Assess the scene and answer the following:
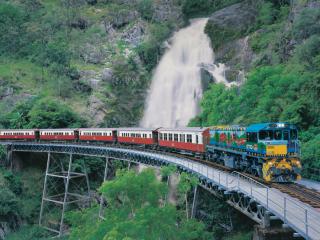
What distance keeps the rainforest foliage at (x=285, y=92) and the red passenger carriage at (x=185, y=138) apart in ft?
25.4

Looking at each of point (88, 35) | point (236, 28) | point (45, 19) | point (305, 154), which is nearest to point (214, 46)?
point (236, 28)

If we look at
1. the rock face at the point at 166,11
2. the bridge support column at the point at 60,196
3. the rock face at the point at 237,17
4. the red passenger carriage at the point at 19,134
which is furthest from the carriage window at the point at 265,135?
the rock face at the point at 166,11

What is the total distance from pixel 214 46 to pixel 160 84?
12670 mm

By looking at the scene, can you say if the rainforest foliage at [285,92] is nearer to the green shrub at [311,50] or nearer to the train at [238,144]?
the green shrub at [311,50]

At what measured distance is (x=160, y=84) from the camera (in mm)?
85875

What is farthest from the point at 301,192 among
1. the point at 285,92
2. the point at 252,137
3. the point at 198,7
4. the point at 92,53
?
the point at 198,7

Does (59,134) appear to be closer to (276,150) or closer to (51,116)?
(51,116)

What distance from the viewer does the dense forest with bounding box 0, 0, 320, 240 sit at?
26.4 metres

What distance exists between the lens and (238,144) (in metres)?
30.6

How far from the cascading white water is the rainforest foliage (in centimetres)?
1463

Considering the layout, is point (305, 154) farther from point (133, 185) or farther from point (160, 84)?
point (160, 84)

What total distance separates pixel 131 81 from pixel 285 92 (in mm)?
43995

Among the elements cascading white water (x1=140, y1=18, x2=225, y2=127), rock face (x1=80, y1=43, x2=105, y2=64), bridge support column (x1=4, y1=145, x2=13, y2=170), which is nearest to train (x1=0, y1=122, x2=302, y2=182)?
bridge support column (x1=4, y1=145, x2=13, y2=170)

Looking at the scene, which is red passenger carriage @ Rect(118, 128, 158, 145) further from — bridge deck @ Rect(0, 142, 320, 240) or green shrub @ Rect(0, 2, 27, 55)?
green shrub @ Rect(0, 2, 27, 55)
